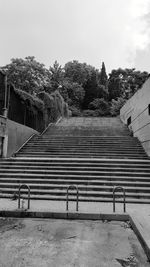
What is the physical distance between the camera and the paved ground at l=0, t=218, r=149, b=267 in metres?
3.22

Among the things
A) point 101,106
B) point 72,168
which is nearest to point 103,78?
point 101,106

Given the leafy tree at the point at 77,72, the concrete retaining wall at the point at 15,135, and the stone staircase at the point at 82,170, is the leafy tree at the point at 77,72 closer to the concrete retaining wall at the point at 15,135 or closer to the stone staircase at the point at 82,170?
the concrete retaining wall at the point at 15,135

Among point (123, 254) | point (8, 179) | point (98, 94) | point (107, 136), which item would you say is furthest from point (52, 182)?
point (98, 94)

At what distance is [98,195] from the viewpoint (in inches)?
267

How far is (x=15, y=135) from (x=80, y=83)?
89.6 feet

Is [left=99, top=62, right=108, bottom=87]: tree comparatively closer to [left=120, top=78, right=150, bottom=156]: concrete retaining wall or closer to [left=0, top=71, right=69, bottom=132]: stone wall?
[left=0, top=71, right=69, bottom=132]: stone wall

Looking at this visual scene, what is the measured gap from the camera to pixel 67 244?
3.79m

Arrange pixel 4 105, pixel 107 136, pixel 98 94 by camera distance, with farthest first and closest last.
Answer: pixel 98 94
pixel 107 136
pixel 4 105

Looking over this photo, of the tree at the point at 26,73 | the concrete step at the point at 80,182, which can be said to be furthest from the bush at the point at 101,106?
the concrete step at the point at 80,182

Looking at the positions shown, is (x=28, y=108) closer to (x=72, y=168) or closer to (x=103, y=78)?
(x=72, y=168)

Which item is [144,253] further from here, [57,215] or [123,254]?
[57,215]

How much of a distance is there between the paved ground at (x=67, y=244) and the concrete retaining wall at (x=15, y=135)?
5.89m

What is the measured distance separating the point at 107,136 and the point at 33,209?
351 inches

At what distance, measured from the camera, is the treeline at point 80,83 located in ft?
86.8
